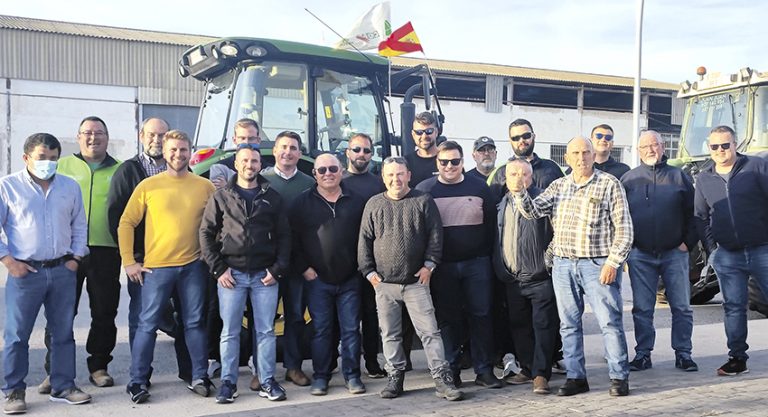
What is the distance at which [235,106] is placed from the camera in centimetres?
689

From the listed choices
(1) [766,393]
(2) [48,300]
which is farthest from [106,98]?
(1) [766,393]

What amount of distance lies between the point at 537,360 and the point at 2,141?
24.9 metres

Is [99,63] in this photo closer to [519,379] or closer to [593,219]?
[519,379]

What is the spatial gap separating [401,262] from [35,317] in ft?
8.29

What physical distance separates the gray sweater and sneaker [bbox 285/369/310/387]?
994mm

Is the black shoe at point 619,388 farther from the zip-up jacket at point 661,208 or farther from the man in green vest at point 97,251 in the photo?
the man in green vest at point 97,251

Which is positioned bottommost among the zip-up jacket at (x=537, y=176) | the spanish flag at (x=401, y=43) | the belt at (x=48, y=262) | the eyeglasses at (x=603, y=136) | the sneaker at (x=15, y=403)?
the sneaker at (x=15, y=403)

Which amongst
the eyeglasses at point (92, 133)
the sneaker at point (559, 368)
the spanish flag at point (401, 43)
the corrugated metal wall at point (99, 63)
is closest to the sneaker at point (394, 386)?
the sneaker at point (559, 368)

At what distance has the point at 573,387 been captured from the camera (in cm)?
529

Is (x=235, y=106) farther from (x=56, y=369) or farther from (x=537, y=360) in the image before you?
(x=537, y=360)

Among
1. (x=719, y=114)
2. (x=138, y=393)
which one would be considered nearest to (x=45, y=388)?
(x=138, y=393)

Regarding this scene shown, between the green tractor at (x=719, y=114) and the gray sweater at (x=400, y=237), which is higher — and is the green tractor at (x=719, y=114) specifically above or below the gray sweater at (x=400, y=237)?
above

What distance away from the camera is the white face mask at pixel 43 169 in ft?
16.5

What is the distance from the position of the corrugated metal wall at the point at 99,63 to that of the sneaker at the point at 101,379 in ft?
76.8
